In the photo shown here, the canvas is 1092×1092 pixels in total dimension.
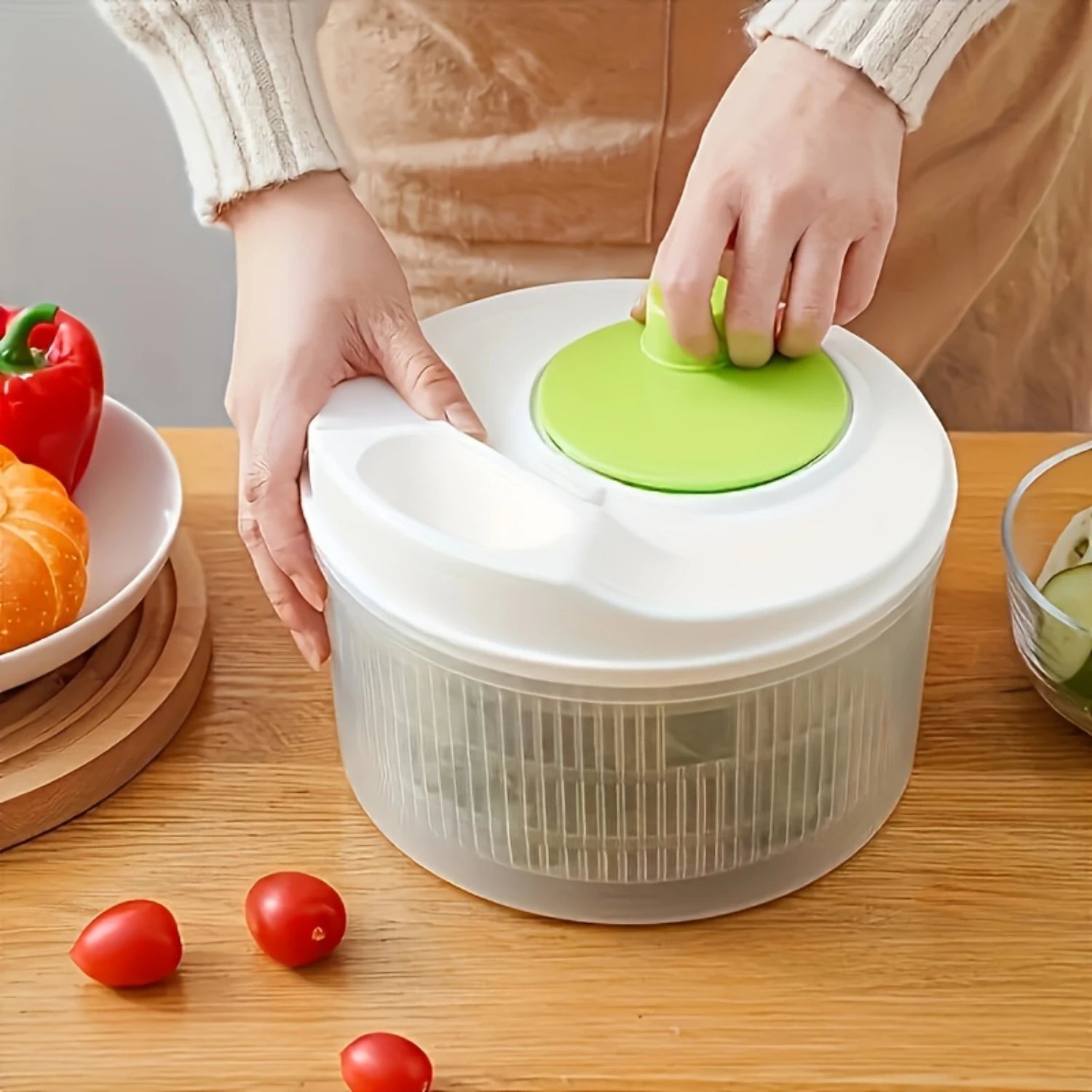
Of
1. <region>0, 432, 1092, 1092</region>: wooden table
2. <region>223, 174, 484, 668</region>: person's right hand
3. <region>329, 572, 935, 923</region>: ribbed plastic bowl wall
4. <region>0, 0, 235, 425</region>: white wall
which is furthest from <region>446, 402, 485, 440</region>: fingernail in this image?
<region>0, 0, 235, 425</region>: white wall

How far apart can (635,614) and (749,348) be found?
0.20 m

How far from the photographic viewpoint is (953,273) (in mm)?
1169

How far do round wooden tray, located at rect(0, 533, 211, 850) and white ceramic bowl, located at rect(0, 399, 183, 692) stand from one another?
0.09 feet

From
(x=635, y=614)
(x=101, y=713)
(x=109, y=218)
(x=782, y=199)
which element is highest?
(x=782, y=199)

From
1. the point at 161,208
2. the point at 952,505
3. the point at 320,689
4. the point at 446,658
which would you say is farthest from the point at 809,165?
the point at 161,208

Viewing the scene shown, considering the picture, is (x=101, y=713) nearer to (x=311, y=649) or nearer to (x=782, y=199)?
(x=311, y=649)

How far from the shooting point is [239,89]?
2.75 ft

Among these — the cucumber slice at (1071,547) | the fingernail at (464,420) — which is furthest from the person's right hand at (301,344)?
the cucumber slice at (1071,547)

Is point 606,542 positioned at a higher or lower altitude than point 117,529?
higher

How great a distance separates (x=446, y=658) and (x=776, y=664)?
153 millimetres

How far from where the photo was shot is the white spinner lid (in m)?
0.67

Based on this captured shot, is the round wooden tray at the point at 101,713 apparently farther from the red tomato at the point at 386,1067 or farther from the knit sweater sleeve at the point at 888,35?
the knit sweater sleeve at the point at 888,35

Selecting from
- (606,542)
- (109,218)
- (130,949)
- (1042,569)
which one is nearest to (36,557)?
(130,949)

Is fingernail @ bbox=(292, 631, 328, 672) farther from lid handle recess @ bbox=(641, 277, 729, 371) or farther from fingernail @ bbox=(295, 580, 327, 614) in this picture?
lid handle recess @ bbox=(641, 277, 729, 371)
